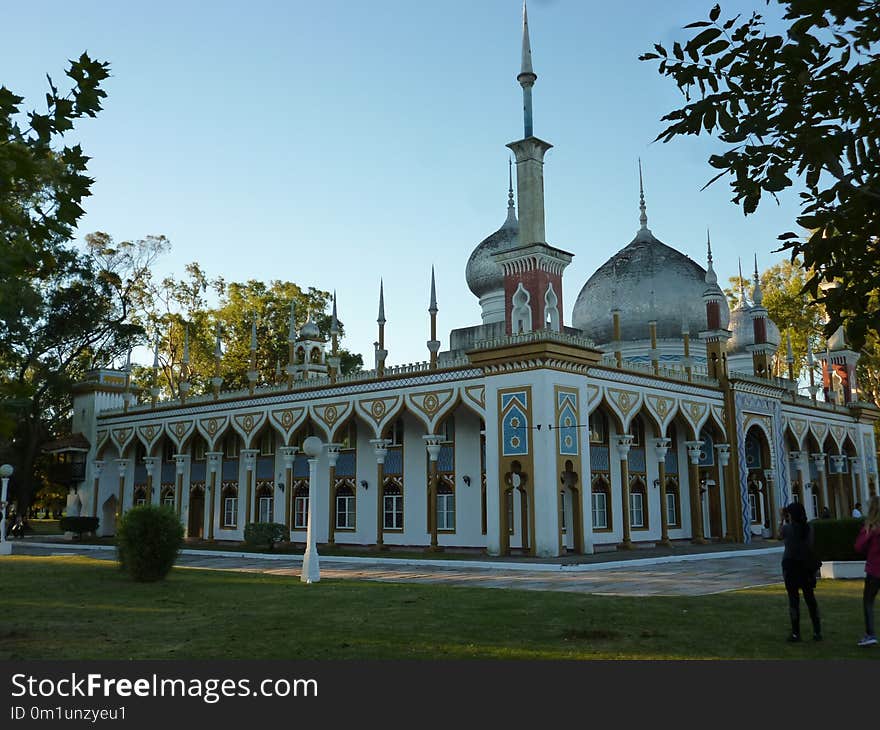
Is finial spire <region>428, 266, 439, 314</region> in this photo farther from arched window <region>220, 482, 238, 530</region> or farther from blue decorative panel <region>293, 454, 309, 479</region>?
arched window <region>220, 482, 238, 530</region>

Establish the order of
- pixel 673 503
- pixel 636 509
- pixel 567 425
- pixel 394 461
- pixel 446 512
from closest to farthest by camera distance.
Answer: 1. pixel 567 425
2. pixel 446 512
3. pixel 636 509
4. pixel 394 461
5. pixel 673 503

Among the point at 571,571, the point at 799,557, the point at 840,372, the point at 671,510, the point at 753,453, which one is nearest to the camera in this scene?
the point at 799,557

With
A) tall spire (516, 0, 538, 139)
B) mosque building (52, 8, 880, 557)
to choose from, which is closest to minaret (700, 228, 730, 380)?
mosque building (52, 8, 880, 557)

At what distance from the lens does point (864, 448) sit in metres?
39.9

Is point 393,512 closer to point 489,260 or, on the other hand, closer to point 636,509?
point 636,509

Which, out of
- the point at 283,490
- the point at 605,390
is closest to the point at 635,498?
the point at 605,390

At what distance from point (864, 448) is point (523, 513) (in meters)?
24.6

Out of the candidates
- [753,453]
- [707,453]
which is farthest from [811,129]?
[753,453]

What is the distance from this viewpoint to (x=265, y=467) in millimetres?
32250

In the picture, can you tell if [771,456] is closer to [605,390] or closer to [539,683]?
[605,390]

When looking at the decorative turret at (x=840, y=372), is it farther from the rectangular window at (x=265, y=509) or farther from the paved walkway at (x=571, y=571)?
the rectangular window at (x=265, y=509)

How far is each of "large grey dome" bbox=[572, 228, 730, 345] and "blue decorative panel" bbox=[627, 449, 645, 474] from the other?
24.5ft

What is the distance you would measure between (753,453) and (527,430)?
15323 millimetres

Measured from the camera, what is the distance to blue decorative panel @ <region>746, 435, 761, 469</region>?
3291 cm
